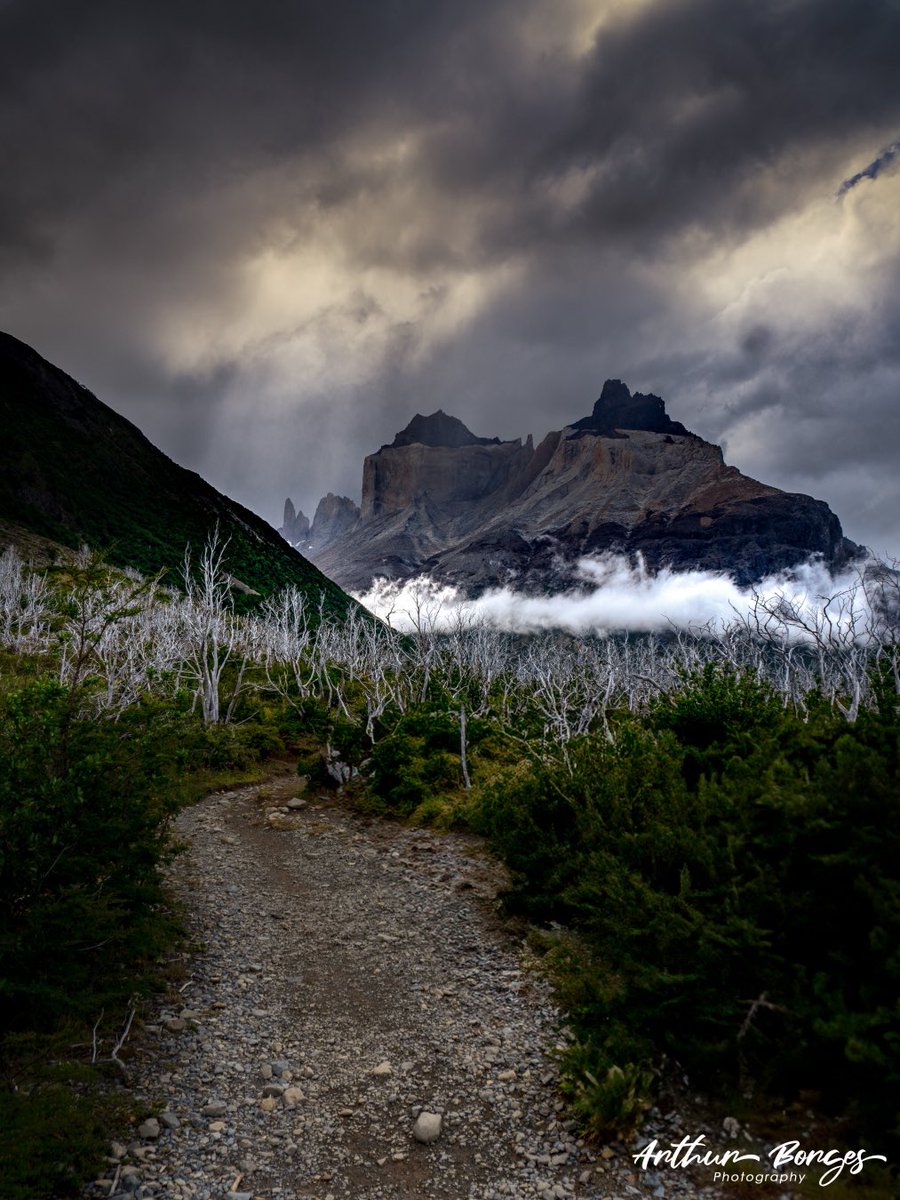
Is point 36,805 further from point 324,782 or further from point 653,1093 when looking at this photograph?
point 324,782

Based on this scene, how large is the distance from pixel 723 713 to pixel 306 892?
8689 mm

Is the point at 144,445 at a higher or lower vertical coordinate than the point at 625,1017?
higher

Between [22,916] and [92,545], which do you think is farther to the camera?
[92,545]

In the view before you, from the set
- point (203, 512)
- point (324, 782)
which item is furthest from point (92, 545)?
point (324, 782)

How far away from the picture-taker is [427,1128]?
5.40 metres

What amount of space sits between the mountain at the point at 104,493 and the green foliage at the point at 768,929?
198 feet

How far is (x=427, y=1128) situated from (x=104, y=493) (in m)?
85.5

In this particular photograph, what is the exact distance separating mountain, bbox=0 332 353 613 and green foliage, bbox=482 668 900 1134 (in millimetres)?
60320

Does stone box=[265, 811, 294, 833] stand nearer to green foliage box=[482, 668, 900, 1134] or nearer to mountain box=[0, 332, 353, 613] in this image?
green foliage box=[482, 668, 900, 1134]

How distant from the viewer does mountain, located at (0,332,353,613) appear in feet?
215

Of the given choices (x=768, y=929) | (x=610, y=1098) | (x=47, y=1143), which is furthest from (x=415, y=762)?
(x=47, y=1143)

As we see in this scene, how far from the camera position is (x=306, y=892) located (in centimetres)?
1131

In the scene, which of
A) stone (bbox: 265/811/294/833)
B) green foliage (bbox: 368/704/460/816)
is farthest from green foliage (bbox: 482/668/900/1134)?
stone (bbox: 265/811/294/833)

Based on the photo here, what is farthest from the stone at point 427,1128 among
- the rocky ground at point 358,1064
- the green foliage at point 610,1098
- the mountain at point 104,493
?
the mountain at point 104,493
